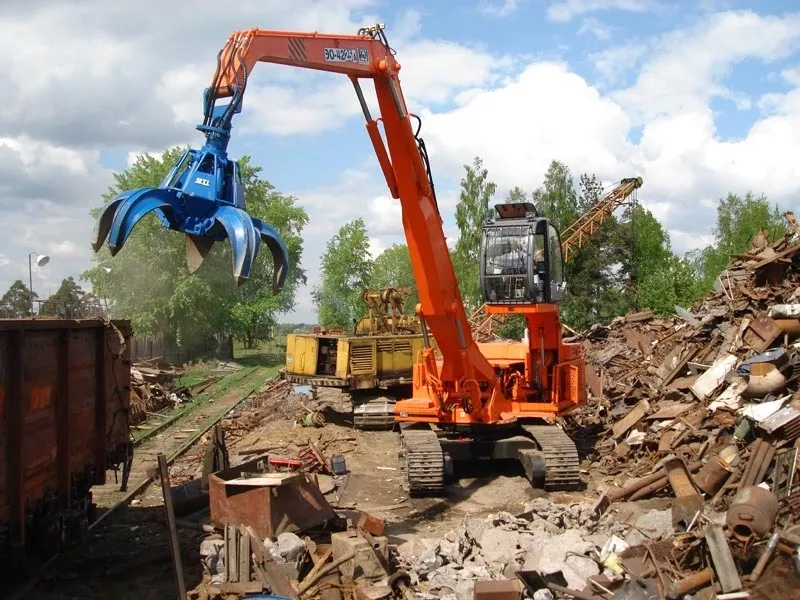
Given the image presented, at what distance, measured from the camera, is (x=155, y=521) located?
9219 mm

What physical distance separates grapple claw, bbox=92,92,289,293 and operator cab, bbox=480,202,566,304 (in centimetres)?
418

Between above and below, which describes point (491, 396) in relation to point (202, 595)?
above

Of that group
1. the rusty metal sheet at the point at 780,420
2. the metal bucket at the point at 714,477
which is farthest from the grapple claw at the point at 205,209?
the rusty metal sheet at the point at 780,420

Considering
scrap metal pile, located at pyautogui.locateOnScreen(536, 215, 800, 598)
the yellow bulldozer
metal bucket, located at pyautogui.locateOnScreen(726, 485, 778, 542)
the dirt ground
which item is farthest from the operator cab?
the yellow bulldozer

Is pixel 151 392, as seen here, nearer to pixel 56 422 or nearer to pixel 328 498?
pixel 328 498

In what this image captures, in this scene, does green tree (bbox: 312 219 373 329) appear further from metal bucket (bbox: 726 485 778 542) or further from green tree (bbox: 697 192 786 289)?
metal bucket (bbox: 726 485 778 542)

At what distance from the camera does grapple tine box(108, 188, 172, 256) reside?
267 inches

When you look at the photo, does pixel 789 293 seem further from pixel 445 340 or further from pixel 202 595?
pixel 202 595

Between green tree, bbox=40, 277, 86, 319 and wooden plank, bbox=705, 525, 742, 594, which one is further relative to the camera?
green tree, bbox=40, 277, 86, 319

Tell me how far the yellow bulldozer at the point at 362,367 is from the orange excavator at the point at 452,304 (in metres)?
3.88

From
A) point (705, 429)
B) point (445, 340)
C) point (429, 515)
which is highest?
point (445, 340)

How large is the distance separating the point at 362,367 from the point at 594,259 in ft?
82.3

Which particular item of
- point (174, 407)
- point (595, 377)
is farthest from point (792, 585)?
point (174, 407)

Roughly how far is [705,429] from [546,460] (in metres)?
2.52
